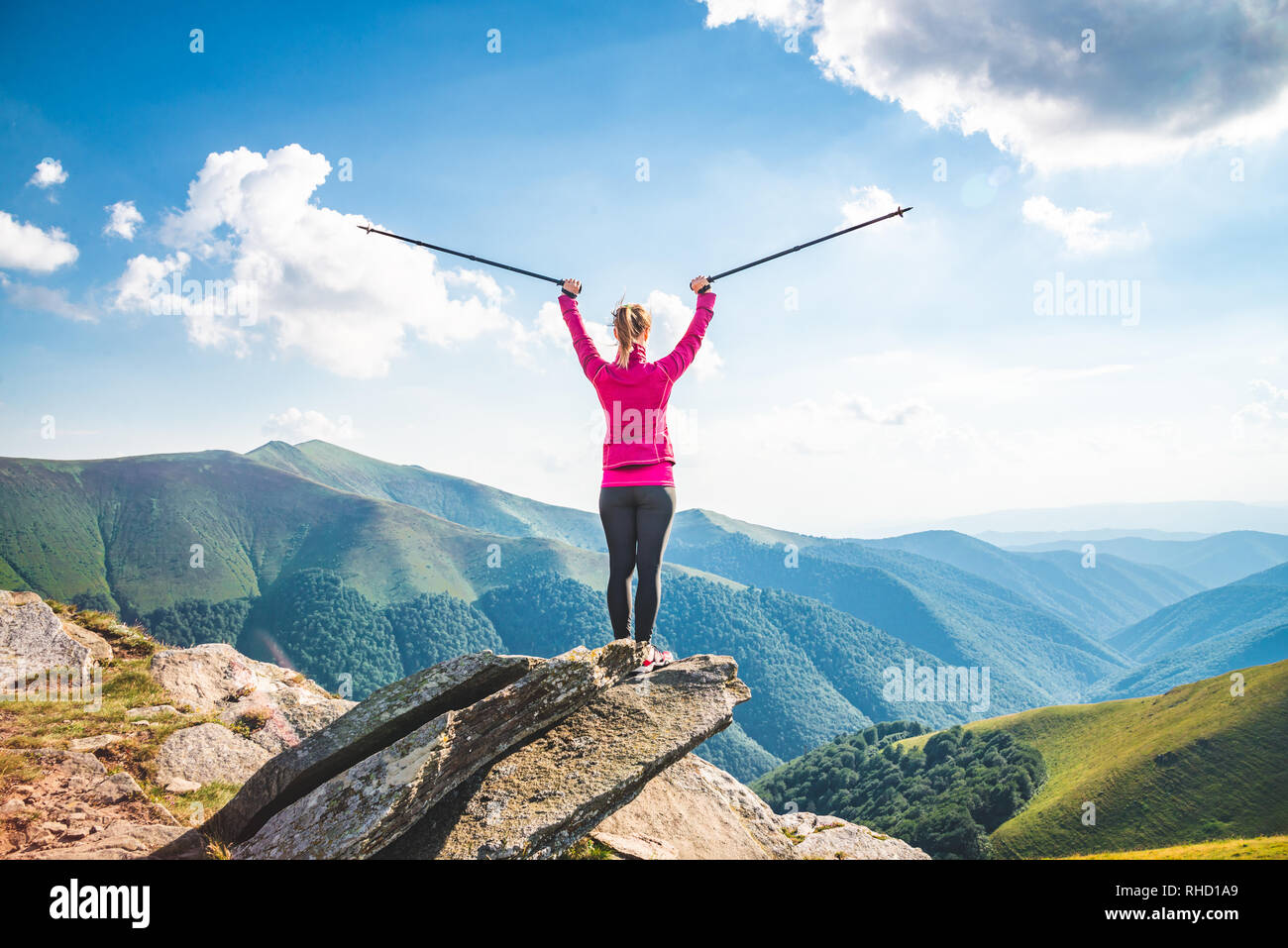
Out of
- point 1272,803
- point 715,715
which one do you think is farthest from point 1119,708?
point 715,715

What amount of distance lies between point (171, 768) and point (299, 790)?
4098 mm

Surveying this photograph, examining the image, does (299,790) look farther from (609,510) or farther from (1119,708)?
(1119,708)

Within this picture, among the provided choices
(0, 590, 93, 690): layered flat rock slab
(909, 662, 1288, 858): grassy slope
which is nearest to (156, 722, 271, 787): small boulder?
(0, 590, 93, 690): layered flat rock slab

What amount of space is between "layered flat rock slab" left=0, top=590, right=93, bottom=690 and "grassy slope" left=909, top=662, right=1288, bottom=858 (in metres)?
127

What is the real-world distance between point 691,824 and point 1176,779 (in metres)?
148

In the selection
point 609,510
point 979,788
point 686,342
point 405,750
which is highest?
point 686,342

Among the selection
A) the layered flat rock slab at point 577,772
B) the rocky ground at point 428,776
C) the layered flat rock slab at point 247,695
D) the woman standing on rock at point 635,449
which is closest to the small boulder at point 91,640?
the layered flat rock slab at point 247,695

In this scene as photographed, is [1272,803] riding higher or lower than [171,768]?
lower

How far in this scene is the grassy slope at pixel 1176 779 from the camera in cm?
10725

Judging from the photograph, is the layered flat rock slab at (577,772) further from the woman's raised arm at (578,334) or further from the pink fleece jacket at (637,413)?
the woman's raised arm at (578,334)

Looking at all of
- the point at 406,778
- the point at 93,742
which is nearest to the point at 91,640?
the point at 93,742

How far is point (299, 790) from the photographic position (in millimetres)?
8172

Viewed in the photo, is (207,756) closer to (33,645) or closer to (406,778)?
(406,778)

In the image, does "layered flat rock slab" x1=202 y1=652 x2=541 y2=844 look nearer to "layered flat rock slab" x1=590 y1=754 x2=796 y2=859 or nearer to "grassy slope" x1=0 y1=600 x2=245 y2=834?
"grassy slope" x1=0 y1=600 x2=245 y2=834
